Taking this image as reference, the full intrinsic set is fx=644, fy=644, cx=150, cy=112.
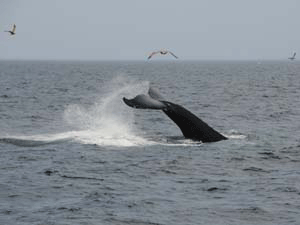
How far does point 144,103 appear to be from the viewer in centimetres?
Answer: 2202

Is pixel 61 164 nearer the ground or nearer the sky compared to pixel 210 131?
nearer the ground

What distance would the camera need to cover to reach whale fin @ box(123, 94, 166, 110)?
2170cm

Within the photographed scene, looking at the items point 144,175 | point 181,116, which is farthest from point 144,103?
point 144,175

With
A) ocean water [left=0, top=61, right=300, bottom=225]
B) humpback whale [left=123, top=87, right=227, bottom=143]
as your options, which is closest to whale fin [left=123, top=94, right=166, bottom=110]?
humpback whale [left=123, top=87, right=227, bottom=143]

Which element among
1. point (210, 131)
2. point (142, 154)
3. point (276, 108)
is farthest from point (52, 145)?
point (276, 108)

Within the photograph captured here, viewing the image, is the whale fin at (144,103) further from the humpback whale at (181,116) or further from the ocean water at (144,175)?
the ocean water at (144,175)

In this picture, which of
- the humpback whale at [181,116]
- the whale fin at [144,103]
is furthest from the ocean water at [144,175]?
the whale fin at [144,103]

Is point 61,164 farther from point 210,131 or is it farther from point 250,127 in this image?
point 250,127

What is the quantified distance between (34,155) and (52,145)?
7.15 ft

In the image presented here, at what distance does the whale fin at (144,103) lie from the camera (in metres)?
21.7

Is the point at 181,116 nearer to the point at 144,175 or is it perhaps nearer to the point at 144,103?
the point at 144,103

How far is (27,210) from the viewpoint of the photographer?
51.7 feet

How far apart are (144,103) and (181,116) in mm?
2308

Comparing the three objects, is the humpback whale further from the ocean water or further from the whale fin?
the ocean water
